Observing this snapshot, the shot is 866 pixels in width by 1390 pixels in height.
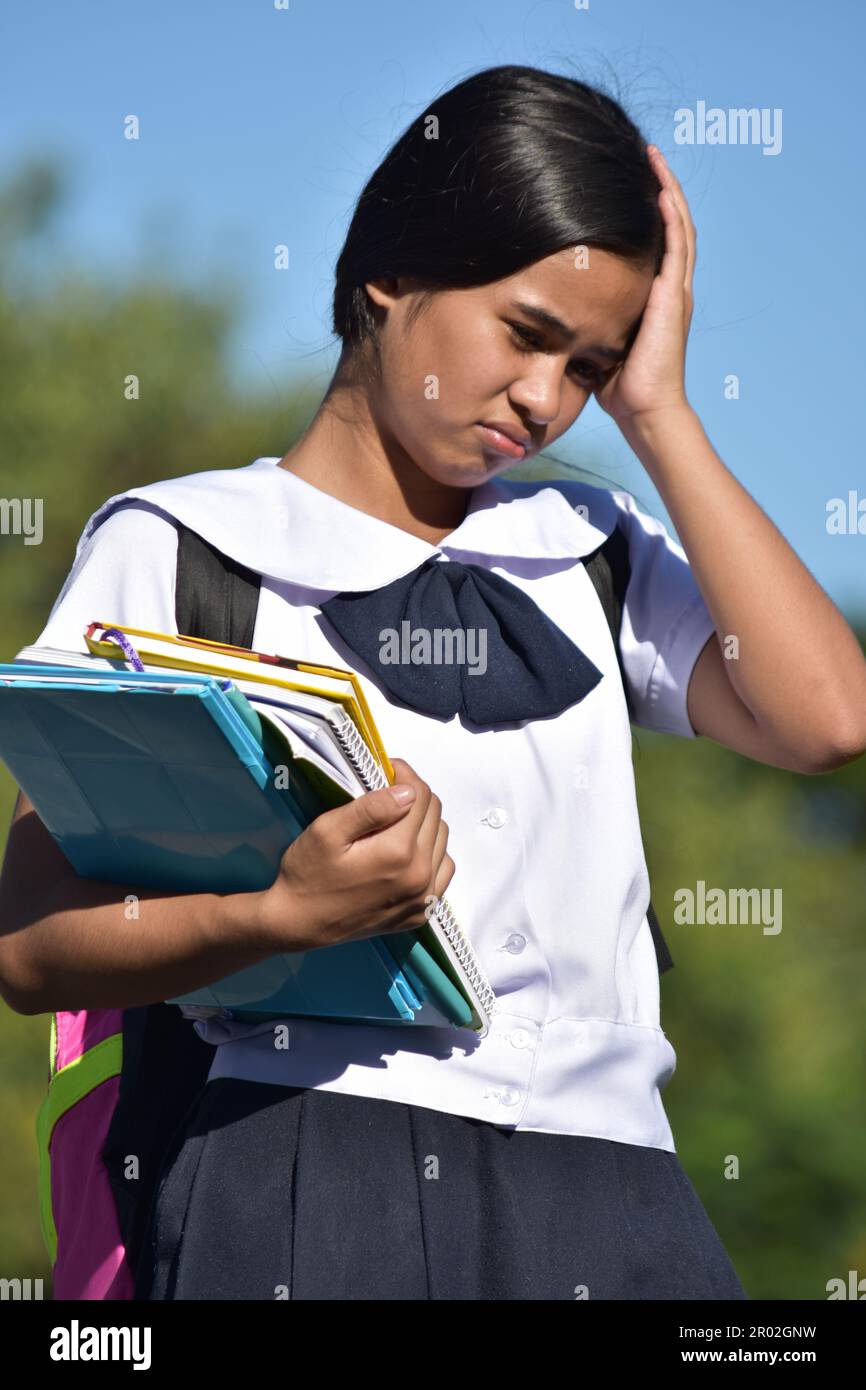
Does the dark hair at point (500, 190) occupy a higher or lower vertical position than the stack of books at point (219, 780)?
higher

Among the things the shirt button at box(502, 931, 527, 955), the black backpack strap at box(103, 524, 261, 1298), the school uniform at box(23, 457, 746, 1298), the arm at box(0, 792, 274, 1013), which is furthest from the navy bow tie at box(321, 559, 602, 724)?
the arm at box(0, 792, 274, 1013)

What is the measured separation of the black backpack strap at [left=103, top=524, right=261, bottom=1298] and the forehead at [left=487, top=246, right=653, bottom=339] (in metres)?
0.39

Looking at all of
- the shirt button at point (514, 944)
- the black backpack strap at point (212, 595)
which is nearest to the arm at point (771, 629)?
the shirt button at point (514, 944)

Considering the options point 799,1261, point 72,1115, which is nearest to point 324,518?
point 72,1115

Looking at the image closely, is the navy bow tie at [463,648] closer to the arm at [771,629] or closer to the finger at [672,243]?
the arm at [771,629]

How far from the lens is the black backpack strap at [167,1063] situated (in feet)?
5.41

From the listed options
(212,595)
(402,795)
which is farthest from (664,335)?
(402,795)

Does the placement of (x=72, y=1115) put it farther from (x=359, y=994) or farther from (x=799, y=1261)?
(x=799, y=1261)

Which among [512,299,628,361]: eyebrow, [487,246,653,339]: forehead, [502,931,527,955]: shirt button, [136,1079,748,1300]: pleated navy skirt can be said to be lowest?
[136,1079,748,1300]: pleated navy skirt

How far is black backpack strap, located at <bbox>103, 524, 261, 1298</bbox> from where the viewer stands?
1.65m

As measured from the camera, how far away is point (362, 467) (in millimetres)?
1861

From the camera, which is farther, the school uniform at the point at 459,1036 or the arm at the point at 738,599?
the arm at the point at 738,599

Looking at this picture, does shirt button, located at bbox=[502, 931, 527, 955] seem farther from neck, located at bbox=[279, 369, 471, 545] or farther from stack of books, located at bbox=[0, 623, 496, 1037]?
neck, located at bbox=[279, 369, 471, 545]

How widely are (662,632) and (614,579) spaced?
0.09 m
